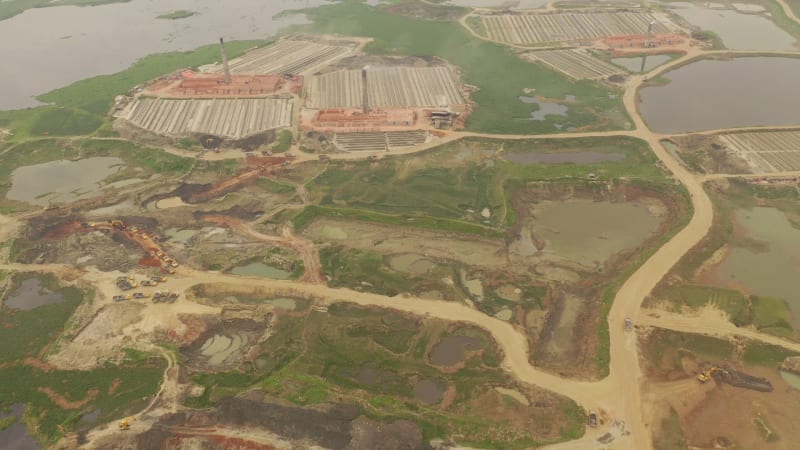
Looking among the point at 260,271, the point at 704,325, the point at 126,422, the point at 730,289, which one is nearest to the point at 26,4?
the point at 260,271

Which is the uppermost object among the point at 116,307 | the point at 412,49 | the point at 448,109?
the point at 412,49

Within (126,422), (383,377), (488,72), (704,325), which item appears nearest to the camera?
(126,422)

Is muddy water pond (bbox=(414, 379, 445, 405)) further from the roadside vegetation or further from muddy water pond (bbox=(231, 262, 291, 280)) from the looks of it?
the roadside vegetation

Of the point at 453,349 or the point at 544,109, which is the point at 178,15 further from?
the point at 453,349

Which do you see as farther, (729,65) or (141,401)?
(729,65)

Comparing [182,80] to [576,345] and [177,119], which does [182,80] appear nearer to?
[177,119]

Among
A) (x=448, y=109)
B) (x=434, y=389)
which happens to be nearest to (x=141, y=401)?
(x=434, y=389)

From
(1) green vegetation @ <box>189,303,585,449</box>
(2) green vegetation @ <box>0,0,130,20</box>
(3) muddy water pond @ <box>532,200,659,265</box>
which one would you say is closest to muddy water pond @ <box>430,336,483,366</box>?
(1) green vegetation @ <box>189,303,585,449</box>
